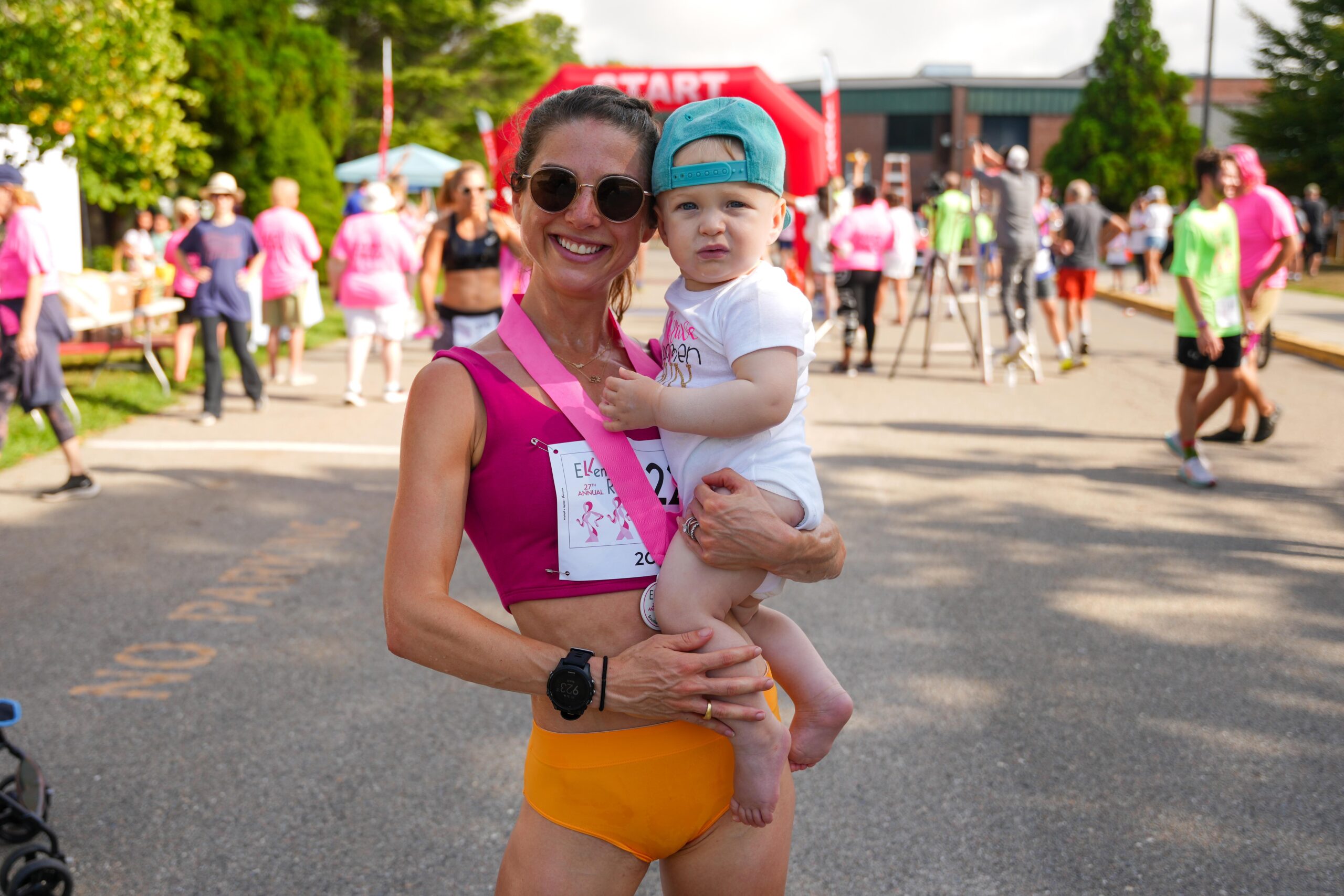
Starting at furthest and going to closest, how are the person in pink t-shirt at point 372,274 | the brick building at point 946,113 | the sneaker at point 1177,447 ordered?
the brick building at point 946,113 < the person in pink t-shirt at point 372,274 < the sneaker at point 1177,447

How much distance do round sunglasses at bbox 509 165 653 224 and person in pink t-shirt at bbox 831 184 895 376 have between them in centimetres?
1095

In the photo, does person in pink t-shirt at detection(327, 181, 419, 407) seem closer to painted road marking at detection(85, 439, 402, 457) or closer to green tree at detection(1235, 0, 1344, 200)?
painted road marking at detection(85, 439, 402, 457)

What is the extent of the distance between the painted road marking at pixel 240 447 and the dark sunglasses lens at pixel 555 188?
7.14 metres

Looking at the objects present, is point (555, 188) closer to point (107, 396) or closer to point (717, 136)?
point (717, 136)

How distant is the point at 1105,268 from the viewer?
33.8 meters

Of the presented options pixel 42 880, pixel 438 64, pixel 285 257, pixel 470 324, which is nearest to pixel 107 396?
pixel 285 257

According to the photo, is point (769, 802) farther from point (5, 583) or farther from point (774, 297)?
point (5, 583)

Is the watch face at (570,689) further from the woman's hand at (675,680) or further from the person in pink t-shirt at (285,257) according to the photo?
the person in pink t-shirt at (285,257)

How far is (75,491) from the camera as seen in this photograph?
24.5 ft

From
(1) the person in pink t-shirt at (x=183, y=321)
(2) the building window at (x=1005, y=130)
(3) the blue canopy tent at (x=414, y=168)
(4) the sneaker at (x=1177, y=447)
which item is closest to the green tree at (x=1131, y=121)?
(2) the building window at (x=1005, y=130)

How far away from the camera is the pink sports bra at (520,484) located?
1750mm

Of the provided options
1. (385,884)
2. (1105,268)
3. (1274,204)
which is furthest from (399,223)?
(1105,268)

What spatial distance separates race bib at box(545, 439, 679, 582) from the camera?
5.75 ft

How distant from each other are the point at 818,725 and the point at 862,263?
10958 millimetres
